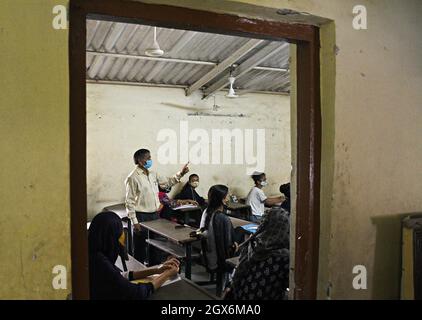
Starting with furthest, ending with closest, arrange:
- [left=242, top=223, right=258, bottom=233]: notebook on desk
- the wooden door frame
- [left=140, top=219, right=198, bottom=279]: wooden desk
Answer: [left=242, top=223, right=258, bottom=233]: notebook on desk < [left=140, top=219, right=198, bottom=279]: wooden desk < the wooden door frame

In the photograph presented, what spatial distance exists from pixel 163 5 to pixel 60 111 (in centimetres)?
59

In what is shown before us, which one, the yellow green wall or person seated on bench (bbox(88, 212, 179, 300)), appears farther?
person seated on bench (bbox(88, 212, 179, 300))

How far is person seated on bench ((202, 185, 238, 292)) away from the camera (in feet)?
14.3

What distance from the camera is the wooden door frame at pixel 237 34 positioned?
145 centimetres

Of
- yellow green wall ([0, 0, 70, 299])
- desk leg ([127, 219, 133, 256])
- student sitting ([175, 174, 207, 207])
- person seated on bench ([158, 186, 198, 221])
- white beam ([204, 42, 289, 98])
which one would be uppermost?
white beam ([204, 42, 289, 98])

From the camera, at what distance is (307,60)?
190 cm

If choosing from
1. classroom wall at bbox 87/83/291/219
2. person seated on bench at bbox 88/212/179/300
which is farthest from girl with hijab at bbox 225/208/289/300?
classroom wall at bbox 87/83/291/219

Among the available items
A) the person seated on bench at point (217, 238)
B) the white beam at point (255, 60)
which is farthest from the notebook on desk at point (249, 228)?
the white beam at point (255, 60)

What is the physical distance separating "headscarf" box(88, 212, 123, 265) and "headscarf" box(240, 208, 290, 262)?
876 millimetres

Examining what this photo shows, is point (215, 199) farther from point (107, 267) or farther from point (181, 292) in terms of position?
point (107, 267)

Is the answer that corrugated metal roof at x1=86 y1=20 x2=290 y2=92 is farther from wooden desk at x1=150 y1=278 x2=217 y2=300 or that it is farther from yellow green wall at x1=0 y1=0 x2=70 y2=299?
yellow green wall at x1=0 y1=0 x2=70 y2=299

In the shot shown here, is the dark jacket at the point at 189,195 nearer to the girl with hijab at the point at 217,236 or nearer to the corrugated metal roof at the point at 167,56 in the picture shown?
the corrugated metal roof at the point at 167,56

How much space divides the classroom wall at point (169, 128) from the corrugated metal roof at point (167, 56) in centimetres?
39

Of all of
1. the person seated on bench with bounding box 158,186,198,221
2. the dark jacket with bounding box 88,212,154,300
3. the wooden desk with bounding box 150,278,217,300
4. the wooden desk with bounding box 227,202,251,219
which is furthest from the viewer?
the wooden desk with bounding box 227,202,251,219
